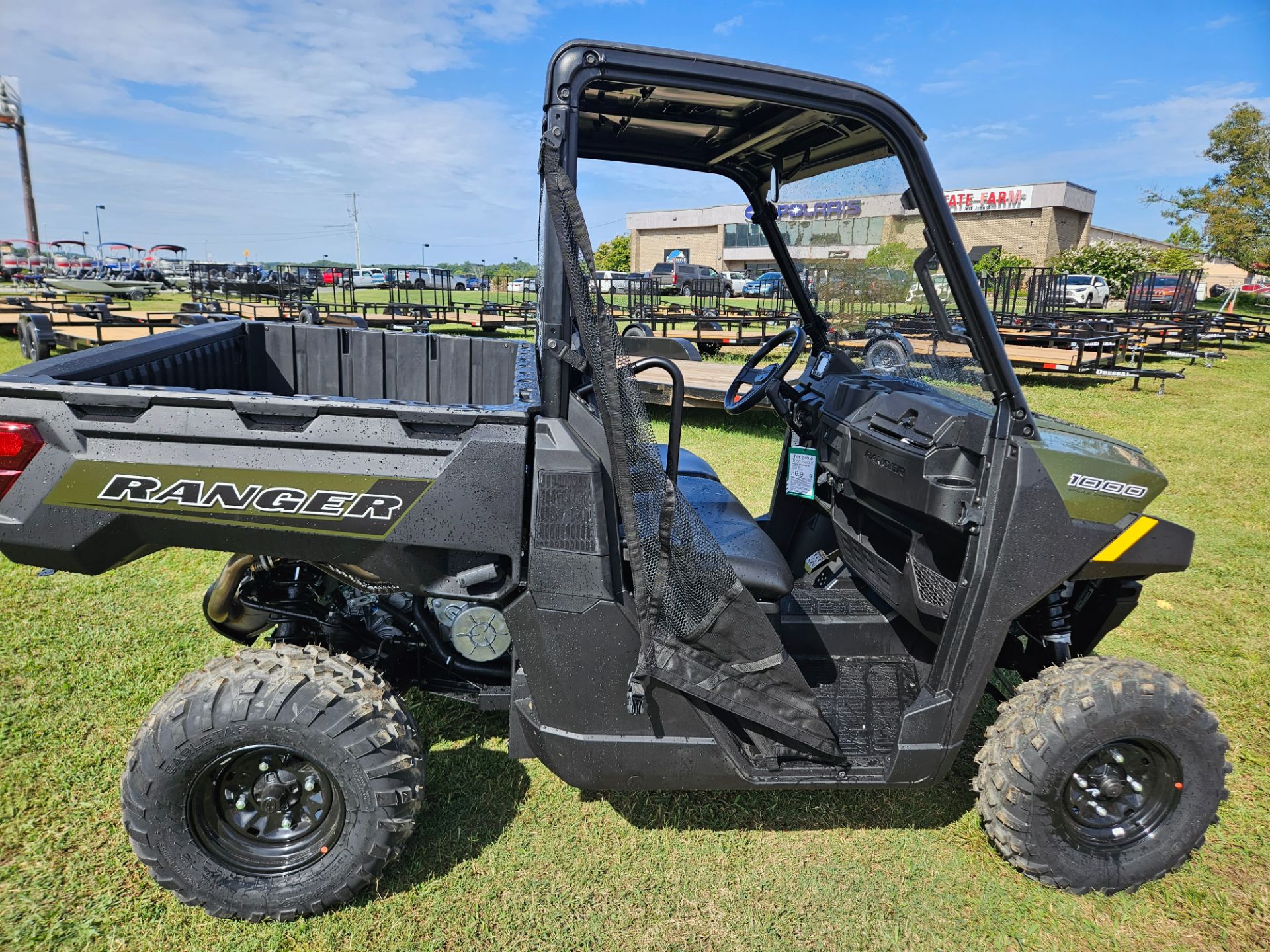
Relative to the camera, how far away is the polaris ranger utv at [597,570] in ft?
6.66

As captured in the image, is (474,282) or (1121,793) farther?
(474,282)

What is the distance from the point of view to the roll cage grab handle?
1.93m

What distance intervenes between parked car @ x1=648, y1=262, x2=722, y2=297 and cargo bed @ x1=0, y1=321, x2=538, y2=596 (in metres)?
18.5

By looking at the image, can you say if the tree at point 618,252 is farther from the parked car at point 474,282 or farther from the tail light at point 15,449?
the tail light at point 15,449

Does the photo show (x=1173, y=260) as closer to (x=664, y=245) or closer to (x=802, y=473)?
(x=664, y=245)

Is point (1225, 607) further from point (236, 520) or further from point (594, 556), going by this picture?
point (236, 520)

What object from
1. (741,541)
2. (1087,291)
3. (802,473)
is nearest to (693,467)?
(802,473)

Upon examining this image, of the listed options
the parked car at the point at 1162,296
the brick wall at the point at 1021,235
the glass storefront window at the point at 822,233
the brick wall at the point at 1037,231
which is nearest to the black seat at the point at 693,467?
the glass storefront window at the point at 822,233

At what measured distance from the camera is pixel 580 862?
2496 mm

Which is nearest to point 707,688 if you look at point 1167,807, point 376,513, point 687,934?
point 687,934

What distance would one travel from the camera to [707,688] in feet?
7.16

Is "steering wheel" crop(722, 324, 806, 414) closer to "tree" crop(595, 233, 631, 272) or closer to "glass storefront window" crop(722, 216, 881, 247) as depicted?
"glass storefront window" crop(722, 216, 881, 247)

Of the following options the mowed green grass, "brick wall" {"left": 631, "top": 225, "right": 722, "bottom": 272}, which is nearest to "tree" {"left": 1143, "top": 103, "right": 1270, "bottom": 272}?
"brick wall" {"left": 631, "top": 225, "right": 722, "bottom": 272}

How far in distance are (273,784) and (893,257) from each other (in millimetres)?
2565
